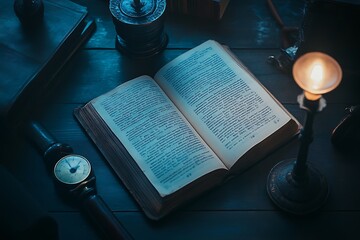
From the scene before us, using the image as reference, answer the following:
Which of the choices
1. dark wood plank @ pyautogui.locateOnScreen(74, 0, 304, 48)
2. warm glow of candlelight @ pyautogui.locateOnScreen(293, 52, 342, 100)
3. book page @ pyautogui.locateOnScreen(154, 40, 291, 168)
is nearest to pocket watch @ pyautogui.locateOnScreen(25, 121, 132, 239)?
book page @ pyautogui.locateOnScreen(154, 40, 291, 168)

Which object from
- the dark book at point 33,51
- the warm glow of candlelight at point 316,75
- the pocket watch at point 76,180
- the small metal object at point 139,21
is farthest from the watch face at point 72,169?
the warm glow of candlelight at point 316,75

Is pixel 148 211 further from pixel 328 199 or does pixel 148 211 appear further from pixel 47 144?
pixel 328 199

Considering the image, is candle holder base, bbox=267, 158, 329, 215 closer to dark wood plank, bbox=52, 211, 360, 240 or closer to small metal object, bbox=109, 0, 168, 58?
dark wood plank, bbox=52, 211, 360, 240

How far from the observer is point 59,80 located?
5.22 ft

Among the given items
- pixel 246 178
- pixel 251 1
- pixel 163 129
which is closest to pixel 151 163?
pixel 163 129

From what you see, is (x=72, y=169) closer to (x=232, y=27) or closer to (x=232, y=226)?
(x=232, y=226)

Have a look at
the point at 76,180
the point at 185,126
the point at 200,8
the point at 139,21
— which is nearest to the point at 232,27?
the point at 200,8

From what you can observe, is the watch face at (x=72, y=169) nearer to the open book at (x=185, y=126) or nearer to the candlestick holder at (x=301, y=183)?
the open book at (x=185, y=126)

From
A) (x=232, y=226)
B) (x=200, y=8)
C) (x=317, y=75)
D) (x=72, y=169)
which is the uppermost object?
(x=317, y=75)

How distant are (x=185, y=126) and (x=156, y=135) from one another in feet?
0.24

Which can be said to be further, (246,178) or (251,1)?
(251,1)

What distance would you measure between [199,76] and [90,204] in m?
0.42

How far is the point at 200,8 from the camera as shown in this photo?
1.69 metres

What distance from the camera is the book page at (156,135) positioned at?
1.33 meters
